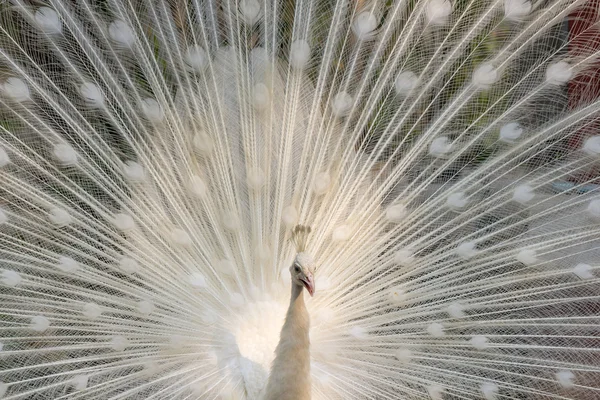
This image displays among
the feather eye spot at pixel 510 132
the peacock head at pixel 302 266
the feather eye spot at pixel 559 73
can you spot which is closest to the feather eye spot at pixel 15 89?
the peacock head at pixel 302 266

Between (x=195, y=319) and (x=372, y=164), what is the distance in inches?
34.8

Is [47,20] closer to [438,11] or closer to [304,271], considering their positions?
[304,271]

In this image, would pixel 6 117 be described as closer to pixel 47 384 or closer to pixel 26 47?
pixel 26 47

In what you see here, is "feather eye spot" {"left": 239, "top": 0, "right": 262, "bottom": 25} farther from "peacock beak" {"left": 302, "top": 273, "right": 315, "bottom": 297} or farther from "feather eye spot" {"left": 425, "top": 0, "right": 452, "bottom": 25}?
"peacock beak" {"left": 302, "top": 273, "right": 315, "bottom": 297}

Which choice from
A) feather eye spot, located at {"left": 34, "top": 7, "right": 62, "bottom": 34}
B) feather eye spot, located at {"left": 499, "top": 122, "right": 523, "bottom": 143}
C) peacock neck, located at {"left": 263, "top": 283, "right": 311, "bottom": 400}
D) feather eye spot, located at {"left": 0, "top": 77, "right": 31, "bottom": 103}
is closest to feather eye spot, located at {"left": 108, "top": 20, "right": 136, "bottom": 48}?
feather eye spot, located at {"left": 34, "top": 7, "right": 62, "bottom": 34}

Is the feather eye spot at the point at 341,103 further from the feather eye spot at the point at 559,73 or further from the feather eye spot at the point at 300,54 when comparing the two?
the feather eye spot at the point at 559,73

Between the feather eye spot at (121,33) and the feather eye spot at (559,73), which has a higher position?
the feather eye spot at (559,73)

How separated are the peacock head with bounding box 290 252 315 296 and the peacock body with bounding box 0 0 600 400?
0.41 meters

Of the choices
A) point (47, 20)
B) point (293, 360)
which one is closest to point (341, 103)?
point (293, 360)

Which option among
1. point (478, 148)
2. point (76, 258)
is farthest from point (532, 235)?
point (76, 258)

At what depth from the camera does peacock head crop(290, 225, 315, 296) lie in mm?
1826

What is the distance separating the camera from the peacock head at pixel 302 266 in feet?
5.99

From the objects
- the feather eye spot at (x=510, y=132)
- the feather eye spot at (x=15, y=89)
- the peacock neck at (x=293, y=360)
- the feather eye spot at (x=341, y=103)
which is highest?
the feather eye spot at (x=510, y=132)

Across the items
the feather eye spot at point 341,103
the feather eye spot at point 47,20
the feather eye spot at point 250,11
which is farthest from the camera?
the feather eye spot at point 341,103
